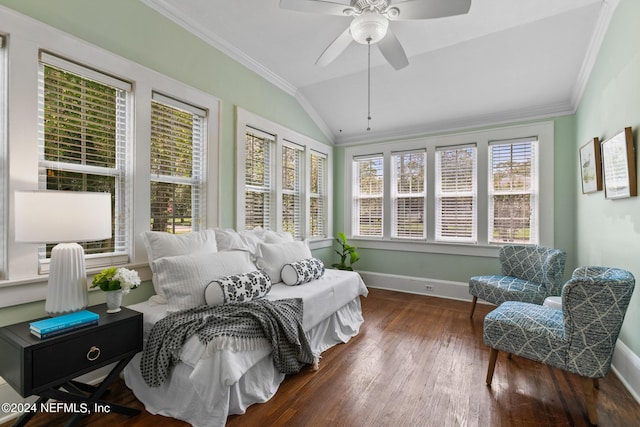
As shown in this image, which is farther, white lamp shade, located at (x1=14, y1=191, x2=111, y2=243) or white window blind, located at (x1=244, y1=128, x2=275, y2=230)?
white window blind, located at (x1=244, y1=128, x2=275, y2=230)

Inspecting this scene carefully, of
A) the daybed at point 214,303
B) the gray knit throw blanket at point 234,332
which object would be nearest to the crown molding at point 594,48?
the daybed at point 214,303

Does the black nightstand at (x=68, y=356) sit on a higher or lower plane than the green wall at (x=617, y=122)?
lower

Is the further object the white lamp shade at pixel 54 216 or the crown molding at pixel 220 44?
the crown molding at pixel 220 44

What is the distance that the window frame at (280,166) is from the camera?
3330 mm

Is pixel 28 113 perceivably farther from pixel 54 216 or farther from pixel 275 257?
pixel 275 257

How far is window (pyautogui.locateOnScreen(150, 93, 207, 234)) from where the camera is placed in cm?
261

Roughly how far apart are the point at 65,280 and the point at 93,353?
1.43 feet

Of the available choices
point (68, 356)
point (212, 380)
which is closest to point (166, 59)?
point (68, 356)

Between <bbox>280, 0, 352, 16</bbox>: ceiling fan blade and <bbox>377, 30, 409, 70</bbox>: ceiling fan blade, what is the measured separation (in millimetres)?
389

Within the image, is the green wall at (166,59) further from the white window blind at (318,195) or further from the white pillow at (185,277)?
the white window blind at (318,195)

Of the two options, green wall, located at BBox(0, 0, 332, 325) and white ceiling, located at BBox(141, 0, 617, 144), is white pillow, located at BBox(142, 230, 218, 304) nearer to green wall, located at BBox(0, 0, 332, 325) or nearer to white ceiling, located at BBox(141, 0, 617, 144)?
green wall, located at BBox(0, 0, 332, 325)

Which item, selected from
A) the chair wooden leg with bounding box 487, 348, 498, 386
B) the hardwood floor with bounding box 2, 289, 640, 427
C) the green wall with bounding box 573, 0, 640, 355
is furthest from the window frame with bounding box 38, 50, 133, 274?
the green wall with bounding box 573, 0, 640, 355

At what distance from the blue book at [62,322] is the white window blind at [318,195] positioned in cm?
330

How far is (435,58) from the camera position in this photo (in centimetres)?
339
